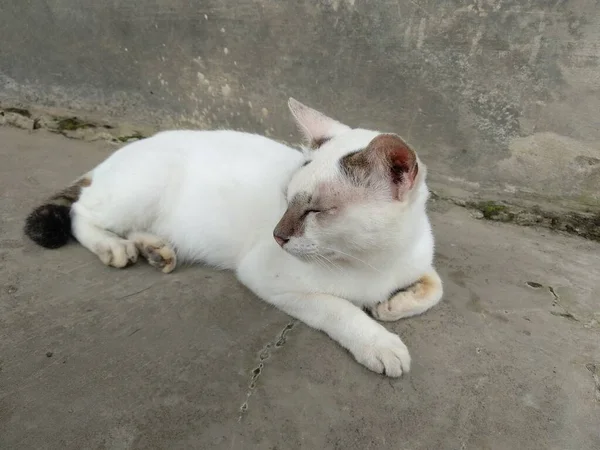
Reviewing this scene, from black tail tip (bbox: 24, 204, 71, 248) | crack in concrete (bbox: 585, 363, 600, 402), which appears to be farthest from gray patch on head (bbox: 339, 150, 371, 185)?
black tail tip (bbox: 24, 204, 71, 248)

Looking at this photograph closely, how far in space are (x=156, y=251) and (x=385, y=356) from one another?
128 cm

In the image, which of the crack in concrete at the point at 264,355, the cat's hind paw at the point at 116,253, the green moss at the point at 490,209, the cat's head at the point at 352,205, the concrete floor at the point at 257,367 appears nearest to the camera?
the concrete floor at the point at 257,367

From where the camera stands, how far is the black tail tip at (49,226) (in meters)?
2.44

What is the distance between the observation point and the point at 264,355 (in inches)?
72.9

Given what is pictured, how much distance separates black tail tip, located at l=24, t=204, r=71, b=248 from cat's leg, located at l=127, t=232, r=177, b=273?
1.17ft

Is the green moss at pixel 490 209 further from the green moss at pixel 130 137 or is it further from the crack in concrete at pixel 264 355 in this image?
the green moss at pixel 130 137

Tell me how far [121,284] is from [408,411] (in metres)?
1.39

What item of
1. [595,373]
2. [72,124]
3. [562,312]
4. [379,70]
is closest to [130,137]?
[72,124]

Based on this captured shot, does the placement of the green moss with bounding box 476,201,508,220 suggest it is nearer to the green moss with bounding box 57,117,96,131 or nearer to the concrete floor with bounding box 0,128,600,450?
the concrete floor with bounding box 0,128,600,450

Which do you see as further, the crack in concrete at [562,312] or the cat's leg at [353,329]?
the crack in concrete at [562,312]

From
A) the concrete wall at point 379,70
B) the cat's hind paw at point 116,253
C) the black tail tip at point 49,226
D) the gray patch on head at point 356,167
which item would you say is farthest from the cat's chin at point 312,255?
the concrete wall at point 379,70

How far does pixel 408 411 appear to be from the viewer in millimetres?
1652

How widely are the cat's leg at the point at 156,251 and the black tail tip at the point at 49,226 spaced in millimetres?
358

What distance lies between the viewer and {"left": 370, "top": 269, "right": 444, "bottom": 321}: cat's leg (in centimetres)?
208
